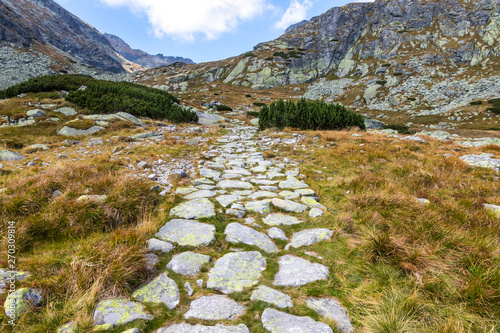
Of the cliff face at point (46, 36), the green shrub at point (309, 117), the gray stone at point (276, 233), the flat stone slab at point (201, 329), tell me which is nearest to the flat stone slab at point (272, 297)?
the flat stone slab at point (201, 329)

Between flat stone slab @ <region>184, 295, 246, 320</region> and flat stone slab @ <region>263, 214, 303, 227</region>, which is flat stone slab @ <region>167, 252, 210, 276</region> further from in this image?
flat stone slab @ <region>263, 214, 303, 227</region>

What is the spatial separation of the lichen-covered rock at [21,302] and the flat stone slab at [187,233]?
1533mm

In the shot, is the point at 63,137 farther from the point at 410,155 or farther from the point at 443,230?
the point at 410,155

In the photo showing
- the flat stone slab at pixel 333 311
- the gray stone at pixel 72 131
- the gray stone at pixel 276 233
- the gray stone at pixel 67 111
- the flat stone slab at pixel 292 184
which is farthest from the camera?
the gray stone at pixel 67 111

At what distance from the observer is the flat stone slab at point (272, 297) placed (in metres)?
2.20

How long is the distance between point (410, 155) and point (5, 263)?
11.3 metres

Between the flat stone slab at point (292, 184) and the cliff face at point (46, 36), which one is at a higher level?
the cliff face at point (46, 36)

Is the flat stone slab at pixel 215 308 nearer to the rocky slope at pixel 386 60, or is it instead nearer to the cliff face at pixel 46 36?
the rocky slope at pixel 386 60

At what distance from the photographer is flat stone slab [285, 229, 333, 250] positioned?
3.35 m

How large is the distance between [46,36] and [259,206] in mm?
181247

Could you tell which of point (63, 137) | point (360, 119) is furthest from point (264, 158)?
point (360, 119)

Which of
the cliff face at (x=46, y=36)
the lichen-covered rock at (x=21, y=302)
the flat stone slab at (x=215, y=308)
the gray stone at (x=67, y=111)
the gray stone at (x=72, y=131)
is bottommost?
the flat stone slab at (x=215, y=308)

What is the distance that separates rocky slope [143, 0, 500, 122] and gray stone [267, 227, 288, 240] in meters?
55.5

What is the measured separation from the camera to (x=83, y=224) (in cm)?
345
